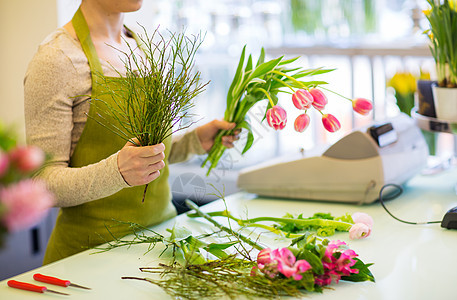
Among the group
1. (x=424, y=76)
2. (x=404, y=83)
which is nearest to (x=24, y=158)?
(x=424, y=76)

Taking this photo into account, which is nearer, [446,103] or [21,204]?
[21,204]

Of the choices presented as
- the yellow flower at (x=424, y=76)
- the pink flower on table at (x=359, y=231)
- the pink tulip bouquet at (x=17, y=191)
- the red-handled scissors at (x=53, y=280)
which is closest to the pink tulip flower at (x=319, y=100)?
the pink flower on table at (x=359, y=231)

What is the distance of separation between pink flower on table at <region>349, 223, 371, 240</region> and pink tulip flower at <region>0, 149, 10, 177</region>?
35.5 inches

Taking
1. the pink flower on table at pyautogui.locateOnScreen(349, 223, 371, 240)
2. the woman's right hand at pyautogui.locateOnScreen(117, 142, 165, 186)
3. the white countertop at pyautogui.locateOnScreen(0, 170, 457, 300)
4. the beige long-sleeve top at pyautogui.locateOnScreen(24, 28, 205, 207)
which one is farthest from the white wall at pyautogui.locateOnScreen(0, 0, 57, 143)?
the pink flower on table at pyautogui.locateOnScreen(349, 223, 371, 240)

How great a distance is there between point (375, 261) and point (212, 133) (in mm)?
617

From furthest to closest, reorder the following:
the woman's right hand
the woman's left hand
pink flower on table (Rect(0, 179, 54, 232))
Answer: the woman's left hand, the woman's right hand, pink flower on table (Rect(0, 179, 54, 232))

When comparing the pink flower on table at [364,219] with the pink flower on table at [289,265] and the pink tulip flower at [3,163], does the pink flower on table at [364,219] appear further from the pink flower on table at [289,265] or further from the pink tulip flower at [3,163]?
the pink tulip flower at [3,163]

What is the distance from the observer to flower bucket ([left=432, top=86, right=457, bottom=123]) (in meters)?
1.62

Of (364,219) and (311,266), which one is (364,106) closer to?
(364,219)

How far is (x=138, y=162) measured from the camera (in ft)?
3.71

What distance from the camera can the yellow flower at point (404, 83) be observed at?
8.09 ft

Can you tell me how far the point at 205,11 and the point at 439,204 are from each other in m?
2.90

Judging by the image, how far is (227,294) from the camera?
0.91 metres

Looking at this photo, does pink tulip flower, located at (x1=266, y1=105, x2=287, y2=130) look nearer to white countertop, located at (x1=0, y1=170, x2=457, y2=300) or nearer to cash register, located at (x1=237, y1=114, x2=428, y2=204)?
white countertop, located at (x1=0, y1=170, x2=457, y2=300)
